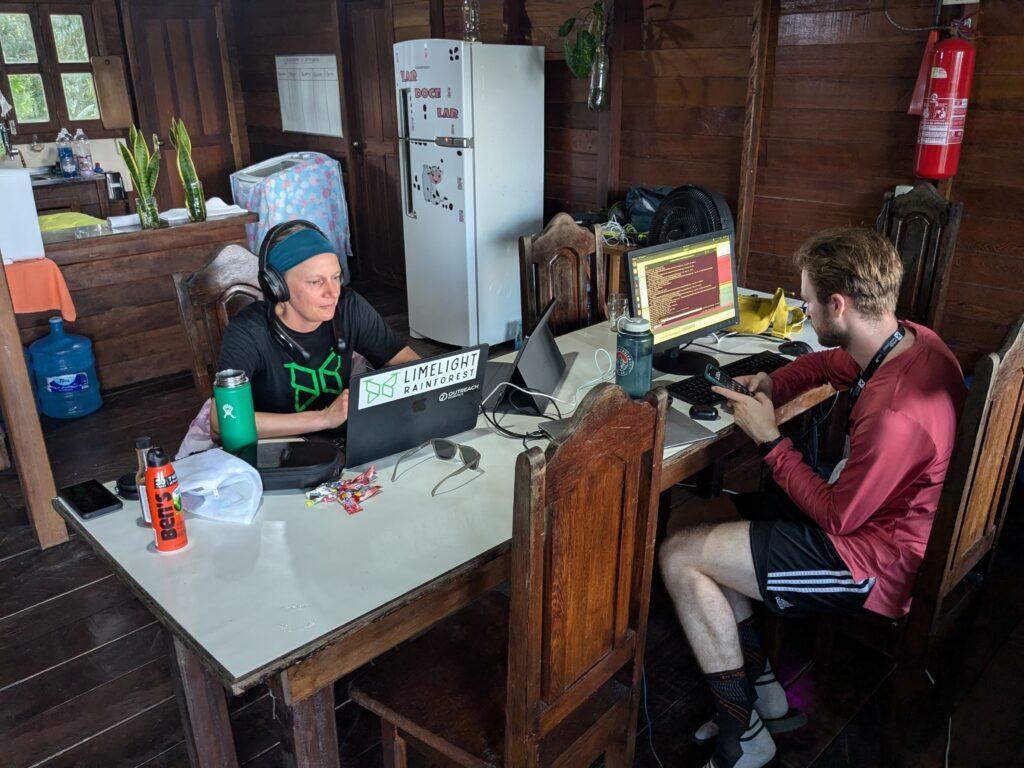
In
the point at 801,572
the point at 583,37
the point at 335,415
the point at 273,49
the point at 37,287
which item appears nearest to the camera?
the point at 801,572

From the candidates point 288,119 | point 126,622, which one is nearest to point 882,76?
point 126,622

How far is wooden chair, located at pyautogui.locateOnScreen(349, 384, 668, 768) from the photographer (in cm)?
117

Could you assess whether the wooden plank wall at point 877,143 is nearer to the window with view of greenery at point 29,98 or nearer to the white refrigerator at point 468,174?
the white refrigerator at point 468,174

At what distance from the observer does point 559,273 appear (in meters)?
2.81

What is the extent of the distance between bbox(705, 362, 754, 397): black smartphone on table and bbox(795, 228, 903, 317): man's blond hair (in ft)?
1.04

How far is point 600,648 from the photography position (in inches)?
54.6

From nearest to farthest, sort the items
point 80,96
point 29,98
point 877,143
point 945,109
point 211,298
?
1. point 211,298
2. point 945,109
3. point 877,143
4. point 29,98
5. point 80,96

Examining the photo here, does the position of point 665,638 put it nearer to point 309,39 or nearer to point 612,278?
point 612,278

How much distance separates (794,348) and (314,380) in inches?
54.9

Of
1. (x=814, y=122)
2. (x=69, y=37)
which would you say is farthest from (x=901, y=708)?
(x=69, y=37)

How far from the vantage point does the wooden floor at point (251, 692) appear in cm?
190

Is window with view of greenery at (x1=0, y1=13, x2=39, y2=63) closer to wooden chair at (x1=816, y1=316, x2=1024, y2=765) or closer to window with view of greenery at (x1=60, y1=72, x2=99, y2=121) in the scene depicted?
window with view of greenery at (x1=60, y1=72, x2=99, y2=121)

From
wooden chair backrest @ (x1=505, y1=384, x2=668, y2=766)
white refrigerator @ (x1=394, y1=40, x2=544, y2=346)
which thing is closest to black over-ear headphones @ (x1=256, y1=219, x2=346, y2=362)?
wooden chair backrest @ (x1=505, y1=384, x2=668, y2=766)

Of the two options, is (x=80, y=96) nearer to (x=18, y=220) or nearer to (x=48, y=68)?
(x=48, y=68)
